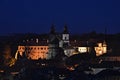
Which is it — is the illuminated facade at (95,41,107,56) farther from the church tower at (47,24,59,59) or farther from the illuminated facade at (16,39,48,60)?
the church tower at (47,24,59,59)

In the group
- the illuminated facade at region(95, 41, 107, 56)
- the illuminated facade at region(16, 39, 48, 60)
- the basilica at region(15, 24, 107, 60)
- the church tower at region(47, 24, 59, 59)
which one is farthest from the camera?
the illuminated facade at region(95, 41, 107, 56)

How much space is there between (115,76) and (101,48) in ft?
84.5

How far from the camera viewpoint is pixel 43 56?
201 ft

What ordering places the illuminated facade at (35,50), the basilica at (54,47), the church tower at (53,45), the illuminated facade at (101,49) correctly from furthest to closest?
the illuminated facade at (101,49)
the illuminated facade at (35,50)
the basilica at (54,47)
the church tower at (53,45)

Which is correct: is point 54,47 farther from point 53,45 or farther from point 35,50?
point 35,50

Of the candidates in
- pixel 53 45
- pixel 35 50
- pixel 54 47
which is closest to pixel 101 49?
pixel 35 50

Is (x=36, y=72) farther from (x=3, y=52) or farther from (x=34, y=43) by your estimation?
(x=34, y=43)

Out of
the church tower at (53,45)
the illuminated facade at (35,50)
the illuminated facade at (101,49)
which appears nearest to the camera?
the church tower at (53,45)

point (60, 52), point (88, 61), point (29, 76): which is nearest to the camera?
point (29, 76)

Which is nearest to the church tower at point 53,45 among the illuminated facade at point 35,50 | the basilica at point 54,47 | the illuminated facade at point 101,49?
the basilica at point 54,47

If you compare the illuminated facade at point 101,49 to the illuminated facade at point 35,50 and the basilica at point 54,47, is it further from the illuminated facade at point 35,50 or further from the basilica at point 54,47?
the illuminated facade at point 35,50

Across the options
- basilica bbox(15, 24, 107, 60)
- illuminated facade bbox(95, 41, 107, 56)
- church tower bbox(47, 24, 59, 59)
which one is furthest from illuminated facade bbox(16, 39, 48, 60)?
illuminated facade bbox(95, 41, 107, 56)

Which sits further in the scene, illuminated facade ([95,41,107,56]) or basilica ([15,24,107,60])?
illuminated facade ([95,41,107,56])

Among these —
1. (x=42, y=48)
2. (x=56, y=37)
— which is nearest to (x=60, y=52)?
(x=56, y=37)
